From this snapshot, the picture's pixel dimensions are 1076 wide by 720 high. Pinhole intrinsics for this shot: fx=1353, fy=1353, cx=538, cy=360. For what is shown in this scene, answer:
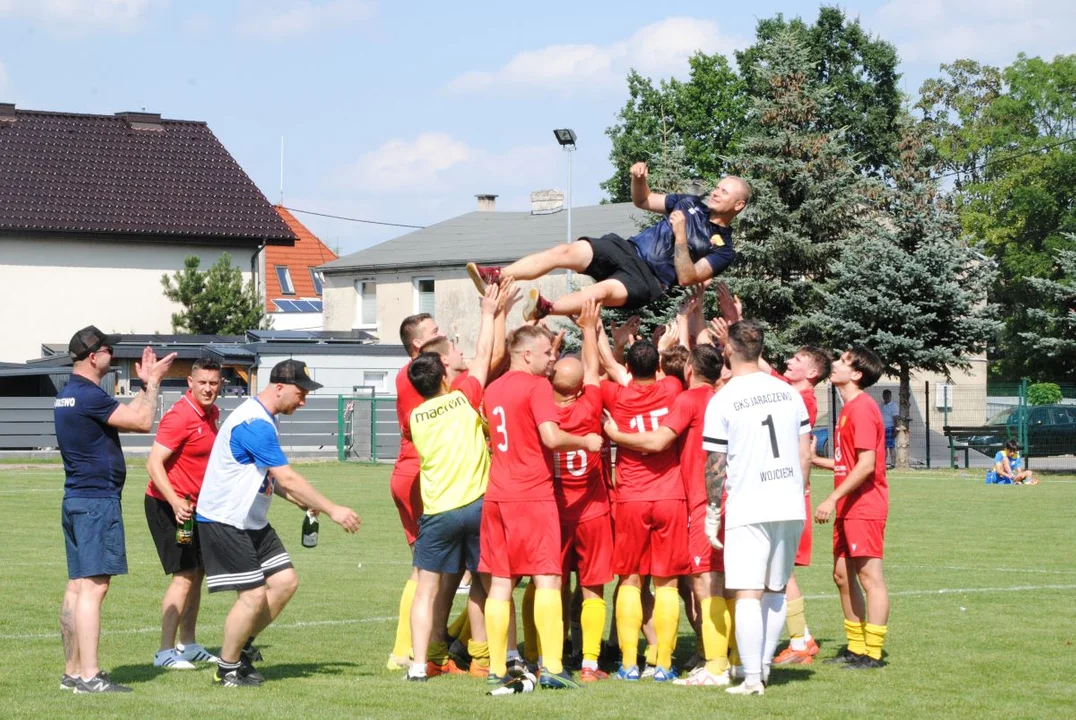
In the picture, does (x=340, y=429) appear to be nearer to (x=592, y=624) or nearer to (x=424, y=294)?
(x=424, y=294)

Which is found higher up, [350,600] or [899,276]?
[899,276]

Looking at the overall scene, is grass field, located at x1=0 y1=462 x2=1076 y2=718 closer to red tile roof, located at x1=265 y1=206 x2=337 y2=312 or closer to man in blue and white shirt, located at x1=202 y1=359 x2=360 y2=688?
man in blue and white shirt, located at x1=202 y1=359 x2=360 y2=688

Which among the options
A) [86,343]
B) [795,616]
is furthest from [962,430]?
[86,343]

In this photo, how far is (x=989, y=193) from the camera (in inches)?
2776

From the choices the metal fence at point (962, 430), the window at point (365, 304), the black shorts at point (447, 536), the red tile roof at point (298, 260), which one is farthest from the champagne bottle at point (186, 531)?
the red tile roof at point (298, 260)

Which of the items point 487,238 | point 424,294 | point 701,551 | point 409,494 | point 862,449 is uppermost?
point 487,238

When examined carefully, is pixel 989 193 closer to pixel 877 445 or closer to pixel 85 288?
pixel 85 288

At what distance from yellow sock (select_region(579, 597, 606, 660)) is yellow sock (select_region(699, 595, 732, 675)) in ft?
2.37

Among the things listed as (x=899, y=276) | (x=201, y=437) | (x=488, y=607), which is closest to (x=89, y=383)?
(x=201, y=437)

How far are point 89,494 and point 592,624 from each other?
3.50 metres

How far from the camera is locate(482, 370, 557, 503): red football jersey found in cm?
893

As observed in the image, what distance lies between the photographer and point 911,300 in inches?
1412

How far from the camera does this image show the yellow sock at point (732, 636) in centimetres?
938

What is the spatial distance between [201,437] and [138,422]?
111cm
